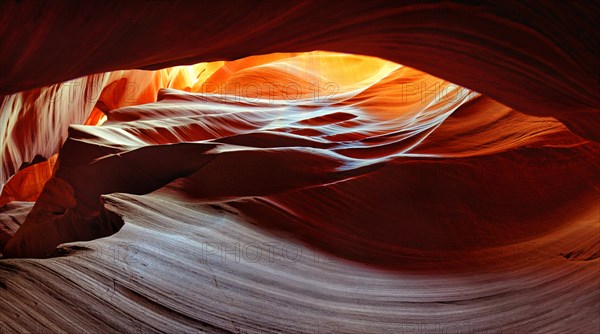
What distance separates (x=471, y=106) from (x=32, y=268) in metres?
3.79

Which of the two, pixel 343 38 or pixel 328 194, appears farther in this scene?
pixel 328 194

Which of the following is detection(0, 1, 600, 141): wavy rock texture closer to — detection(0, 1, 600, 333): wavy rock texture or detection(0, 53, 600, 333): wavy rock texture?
detection(0, 1, 600, 333): wavy rock texture

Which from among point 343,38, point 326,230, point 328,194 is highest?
point 343,38

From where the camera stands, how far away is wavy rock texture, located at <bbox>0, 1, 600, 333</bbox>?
199 cm

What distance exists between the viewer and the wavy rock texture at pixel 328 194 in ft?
6.52

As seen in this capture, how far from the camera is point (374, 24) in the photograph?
2.15 metres

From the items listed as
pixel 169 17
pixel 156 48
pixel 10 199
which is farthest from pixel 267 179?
pixel 10 199

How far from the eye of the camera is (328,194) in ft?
11.8

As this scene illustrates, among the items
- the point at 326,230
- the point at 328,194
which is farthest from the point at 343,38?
the point at 328,194

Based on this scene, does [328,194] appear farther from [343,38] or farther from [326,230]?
[343,38]

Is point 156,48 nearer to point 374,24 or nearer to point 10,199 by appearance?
point 374,24

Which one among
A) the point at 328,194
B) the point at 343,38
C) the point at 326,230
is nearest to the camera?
the point at 343,38

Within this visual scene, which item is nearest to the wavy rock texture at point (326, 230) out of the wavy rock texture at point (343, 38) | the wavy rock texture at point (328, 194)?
the wavy rock texture at point (328, 194)

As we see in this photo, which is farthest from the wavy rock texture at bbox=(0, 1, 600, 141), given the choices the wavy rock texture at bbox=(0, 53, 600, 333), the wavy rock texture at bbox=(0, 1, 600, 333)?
the wavy rock texture at bbox=(0, 53, 600, 333)
